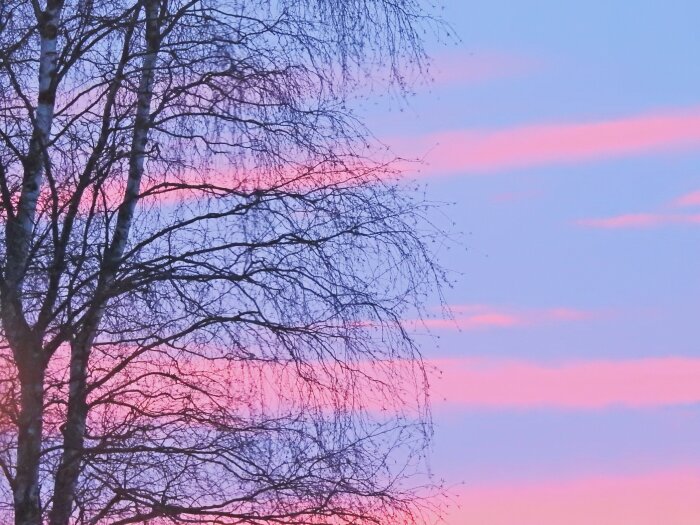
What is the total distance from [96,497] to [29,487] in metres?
0.47

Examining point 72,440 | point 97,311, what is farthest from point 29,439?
point 97,311

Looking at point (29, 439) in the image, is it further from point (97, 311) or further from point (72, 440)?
point (97, 311)

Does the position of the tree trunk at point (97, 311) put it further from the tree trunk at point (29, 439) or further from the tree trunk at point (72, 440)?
the tree trunk at point (29, 439)

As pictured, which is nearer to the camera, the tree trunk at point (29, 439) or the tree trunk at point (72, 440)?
the tree trunk at point (29, 439)

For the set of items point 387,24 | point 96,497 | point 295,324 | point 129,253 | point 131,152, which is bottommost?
point 96,497

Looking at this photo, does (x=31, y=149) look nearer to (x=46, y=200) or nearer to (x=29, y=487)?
(x=46, y=200)

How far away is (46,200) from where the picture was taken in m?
10.7

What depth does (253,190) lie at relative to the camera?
10.4m

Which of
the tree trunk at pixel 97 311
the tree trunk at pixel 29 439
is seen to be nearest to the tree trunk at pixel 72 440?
the tree trunk at pixel 97 311

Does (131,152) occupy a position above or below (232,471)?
above

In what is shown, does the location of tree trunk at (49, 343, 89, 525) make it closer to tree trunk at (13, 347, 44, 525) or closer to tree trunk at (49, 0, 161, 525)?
tree trunk at (49, 0, 161, 525)

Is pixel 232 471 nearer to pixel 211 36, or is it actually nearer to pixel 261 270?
pixel 261 270

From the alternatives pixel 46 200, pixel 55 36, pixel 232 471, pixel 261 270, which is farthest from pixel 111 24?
pixel 232 471

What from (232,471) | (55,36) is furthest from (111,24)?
(232,471)
